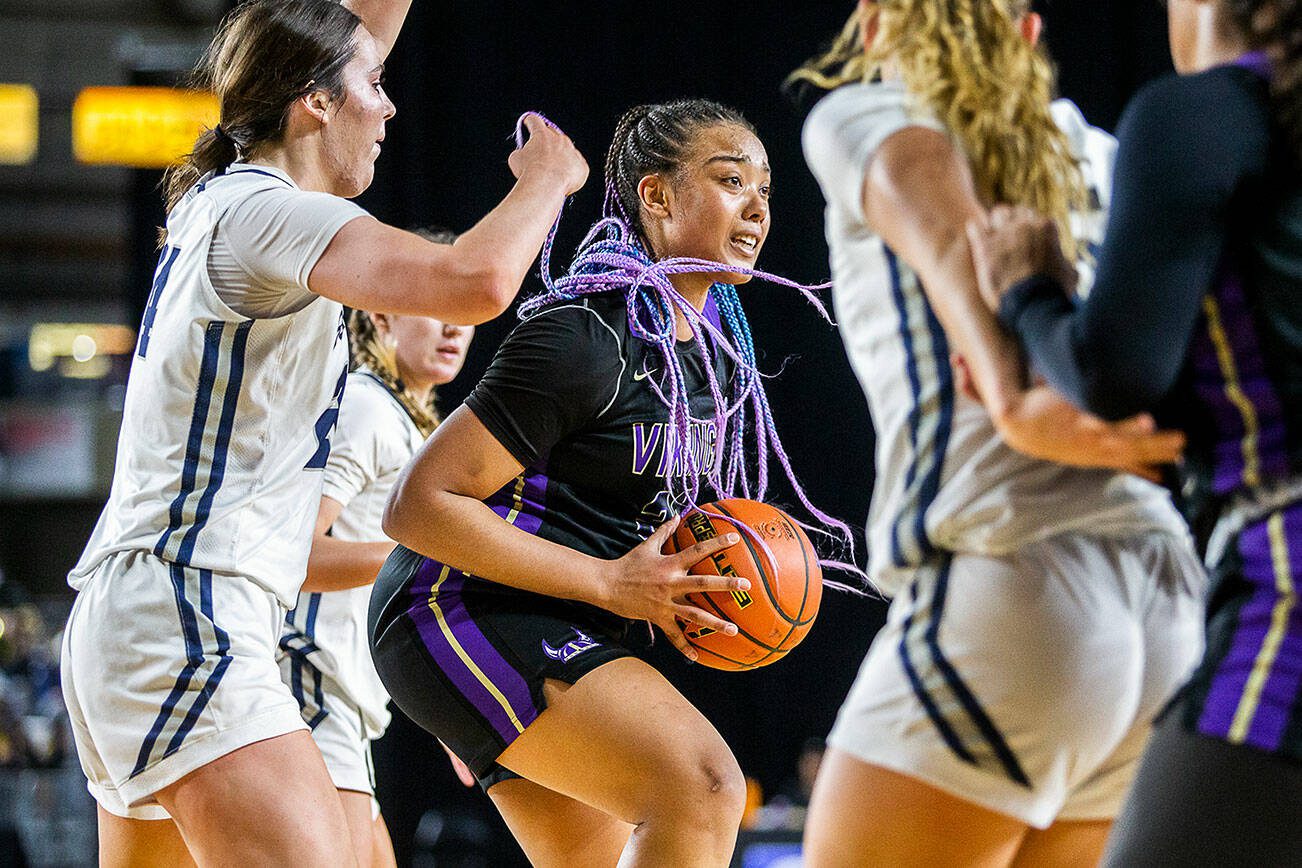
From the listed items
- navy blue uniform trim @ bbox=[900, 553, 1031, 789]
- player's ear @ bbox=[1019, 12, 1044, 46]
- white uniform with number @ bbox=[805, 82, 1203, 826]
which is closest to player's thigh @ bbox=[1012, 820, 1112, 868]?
white uniform with number @ bbox=[805, 82, 1203, 826]

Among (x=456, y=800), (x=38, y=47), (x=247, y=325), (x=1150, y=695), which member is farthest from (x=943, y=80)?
(x=38, y=47)

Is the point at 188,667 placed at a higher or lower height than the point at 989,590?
lower

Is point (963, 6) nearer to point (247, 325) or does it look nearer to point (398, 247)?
point (398, 247)

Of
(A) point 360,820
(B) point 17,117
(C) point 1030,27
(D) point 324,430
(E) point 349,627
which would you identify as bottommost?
(B) point 17,117

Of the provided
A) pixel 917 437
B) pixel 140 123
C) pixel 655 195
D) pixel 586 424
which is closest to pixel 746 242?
pixel 655 195

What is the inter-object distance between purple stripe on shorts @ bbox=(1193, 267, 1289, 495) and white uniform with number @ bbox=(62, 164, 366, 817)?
1.23 m

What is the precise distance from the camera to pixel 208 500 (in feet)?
7.61

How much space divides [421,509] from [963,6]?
1.19 meters

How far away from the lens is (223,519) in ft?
7.63

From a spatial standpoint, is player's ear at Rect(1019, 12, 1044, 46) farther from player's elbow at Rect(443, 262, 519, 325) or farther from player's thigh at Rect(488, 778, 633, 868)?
player's thigh at Rect(488, 778, 633, 868)

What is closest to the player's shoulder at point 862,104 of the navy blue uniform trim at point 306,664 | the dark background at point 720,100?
the navy blue uniform trim at point 306,664

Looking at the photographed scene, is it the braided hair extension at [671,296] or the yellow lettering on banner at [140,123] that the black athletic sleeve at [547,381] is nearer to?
the braided hair extension at [671,296]

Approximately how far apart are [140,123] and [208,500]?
575cm

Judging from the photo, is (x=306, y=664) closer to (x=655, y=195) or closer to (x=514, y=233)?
(x=655, y=195)
